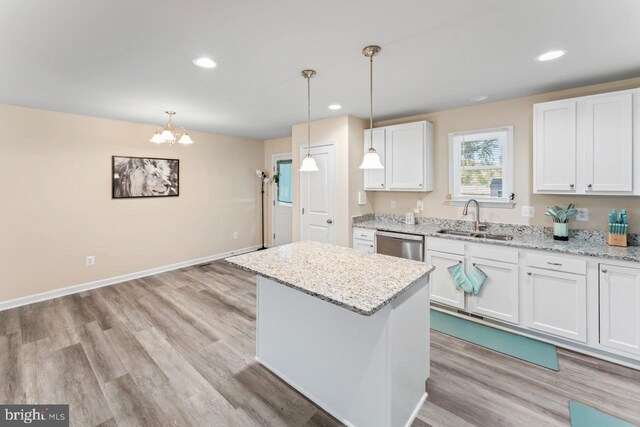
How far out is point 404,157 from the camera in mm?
3818

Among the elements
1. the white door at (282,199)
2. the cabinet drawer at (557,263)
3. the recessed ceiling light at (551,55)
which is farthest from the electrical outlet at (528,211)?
the white door at (282,199)

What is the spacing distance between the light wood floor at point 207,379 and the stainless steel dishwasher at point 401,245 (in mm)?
929

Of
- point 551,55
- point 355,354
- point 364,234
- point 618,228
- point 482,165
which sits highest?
point 551,55

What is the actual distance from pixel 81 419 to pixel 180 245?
136 inches

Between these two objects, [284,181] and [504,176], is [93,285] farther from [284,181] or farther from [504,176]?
[504,176]

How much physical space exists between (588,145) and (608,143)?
0.13 metres

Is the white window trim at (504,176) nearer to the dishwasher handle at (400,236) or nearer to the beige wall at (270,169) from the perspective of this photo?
the dishwasher handle at (400,236)

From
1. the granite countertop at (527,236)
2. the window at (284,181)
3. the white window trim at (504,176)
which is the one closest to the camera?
the granite countertop at (527,236)

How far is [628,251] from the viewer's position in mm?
2422

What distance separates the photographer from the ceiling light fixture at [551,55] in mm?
2119

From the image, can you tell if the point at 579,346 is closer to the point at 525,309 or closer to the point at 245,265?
the point at 525,309

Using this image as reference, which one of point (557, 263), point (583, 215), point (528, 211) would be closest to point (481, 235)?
point (528, 211)

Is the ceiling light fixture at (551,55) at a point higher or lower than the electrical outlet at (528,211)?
higher

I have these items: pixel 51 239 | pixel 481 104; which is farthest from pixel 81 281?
pixel 481 104
